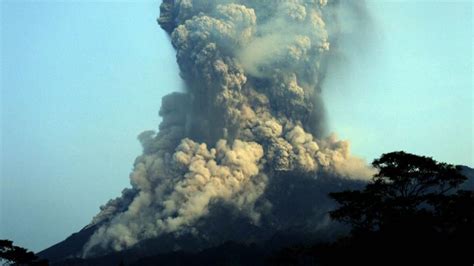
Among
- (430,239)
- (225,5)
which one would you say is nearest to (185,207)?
(225,5)

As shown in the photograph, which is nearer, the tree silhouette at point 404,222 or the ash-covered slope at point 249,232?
the tree silhouette at point 404,222

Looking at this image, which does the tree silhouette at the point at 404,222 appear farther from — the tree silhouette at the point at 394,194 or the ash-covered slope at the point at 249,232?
the ash-covered slope at the point at 249,232

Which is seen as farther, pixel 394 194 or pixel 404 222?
pixel 394 194

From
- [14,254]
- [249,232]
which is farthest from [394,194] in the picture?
[249,232]

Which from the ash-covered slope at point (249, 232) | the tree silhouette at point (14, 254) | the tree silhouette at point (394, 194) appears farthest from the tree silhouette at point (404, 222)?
the ash-covered slope at point (249, 232)

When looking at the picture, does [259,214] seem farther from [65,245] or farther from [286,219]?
[65,245]

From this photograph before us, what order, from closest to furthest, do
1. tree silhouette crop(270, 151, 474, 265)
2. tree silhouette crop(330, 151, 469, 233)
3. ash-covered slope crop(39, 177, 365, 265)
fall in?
tree silhouette crop(270, 151, 474, 265) < tree silhouette crop(330, 151, 469, 233) < ash-covered slope crop(39, 177, 365, 265)

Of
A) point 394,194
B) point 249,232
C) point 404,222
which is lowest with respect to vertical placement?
point 404,222

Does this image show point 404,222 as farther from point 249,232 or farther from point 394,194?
point 249,232

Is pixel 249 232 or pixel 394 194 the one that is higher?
pixel 249 232

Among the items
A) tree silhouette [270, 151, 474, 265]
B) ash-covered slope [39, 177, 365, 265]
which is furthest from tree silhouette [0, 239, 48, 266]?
ash-covered slope [39, 177, 365, 265]

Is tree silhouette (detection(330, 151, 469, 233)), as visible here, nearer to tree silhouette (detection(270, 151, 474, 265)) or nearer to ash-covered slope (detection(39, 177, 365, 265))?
tree silhouette (detection(270, 151, 474, 265))
